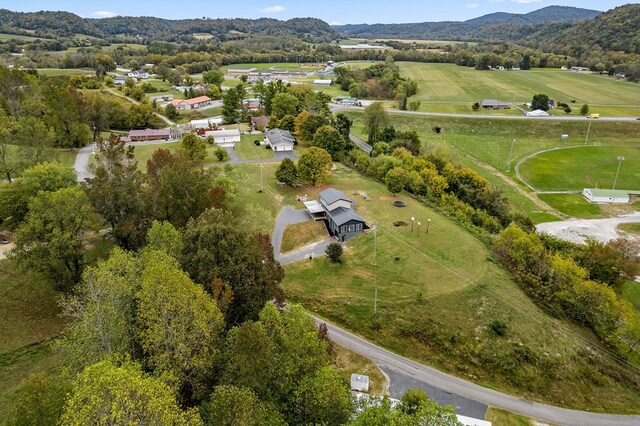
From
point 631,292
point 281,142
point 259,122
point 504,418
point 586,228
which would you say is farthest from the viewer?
point 259,122

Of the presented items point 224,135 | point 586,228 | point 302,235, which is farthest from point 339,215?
point 224,135

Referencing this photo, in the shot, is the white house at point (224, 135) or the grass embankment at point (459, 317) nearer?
the grass embankment at point (459, 317)

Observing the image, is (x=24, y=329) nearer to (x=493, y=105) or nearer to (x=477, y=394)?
(x=477, y=394)

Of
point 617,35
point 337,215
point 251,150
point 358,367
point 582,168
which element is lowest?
point 358,367

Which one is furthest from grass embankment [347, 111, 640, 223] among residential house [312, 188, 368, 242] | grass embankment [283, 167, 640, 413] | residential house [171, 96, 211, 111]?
residential house [171, 96, 211, 111]

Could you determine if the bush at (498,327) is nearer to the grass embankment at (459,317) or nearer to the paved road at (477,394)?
the grass embankment at (459,317)

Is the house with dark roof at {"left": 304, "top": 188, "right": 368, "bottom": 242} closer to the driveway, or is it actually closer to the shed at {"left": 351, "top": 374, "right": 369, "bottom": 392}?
the shed at {"left": 351, "top": 374, "right": 369, "bottom": 392}

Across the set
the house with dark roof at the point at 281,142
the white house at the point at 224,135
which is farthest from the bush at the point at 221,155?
the white house at the point at 224,135
